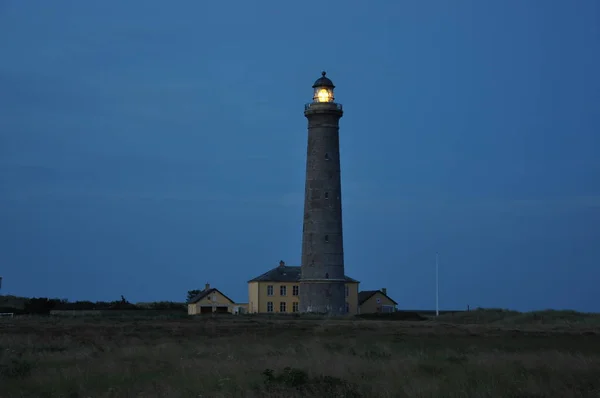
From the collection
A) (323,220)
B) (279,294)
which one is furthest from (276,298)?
(323,220)

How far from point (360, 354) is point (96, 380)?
9.63m

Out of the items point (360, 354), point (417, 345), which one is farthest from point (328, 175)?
point (360, 354)

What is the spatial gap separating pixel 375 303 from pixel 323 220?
19.6 metres

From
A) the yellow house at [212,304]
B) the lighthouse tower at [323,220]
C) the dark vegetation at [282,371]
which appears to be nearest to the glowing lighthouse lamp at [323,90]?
the lighthouse tower at [323,220]

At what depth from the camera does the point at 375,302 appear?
86188 mm

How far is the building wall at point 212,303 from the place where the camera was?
82.5 m

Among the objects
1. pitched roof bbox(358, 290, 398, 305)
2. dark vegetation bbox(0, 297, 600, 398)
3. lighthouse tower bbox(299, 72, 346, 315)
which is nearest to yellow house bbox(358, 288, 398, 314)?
pitched roof bbox(358, 290, 398, 305)

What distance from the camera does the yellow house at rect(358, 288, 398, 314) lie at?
85.4 metres

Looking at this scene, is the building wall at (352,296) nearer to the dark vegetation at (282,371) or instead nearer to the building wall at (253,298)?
the building wall at (253,298)

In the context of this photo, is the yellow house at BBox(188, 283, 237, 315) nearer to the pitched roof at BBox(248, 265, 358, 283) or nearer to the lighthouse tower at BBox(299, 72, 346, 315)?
the pitched roof at BBox(248, 265, 358, 283)

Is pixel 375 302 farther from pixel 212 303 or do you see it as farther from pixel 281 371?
pixel 281 371

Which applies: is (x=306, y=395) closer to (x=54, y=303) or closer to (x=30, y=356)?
(x=30, y=356)

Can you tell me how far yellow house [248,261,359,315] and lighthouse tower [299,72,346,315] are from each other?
500 inches

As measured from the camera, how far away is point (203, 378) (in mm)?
19062
